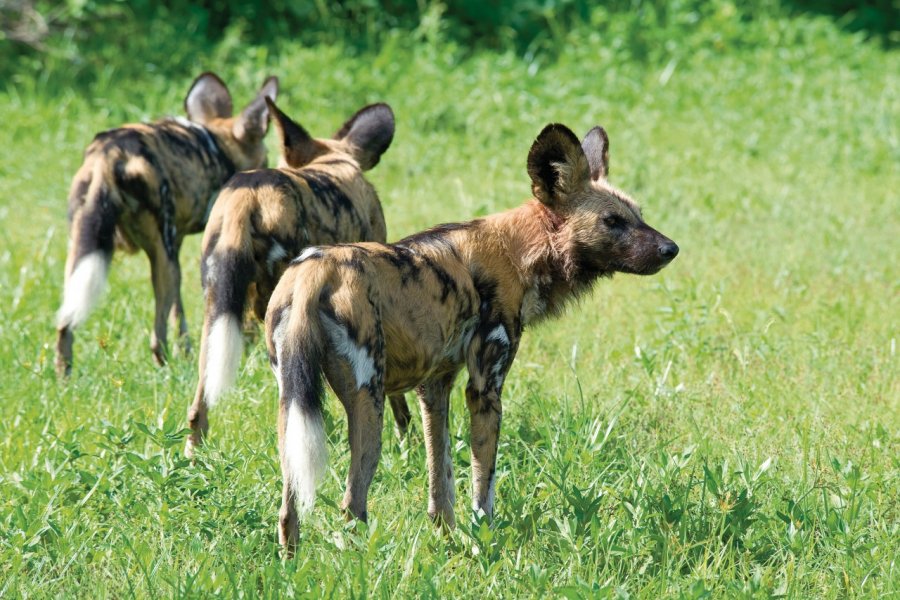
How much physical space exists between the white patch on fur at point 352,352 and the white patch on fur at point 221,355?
1.97 ft

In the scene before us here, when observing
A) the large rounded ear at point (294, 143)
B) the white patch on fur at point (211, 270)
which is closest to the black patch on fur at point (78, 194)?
the large rounded ear at point (294, 143)

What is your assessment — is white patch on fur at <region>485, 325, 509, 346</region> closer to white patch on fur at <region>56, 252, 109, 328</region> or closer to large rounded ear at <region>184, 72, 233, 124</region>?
white patch on fur at <region>56, 252, 109, 328</region>

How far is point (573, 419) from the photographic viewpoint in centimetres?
372

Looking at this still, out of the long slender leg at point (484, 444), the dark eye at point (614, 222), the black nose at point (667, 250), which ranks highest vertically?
the dark eye at point (614, 222)

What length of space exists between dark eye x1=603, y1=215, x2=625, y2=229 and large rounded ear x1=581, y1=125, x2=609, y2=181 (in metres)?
0.26

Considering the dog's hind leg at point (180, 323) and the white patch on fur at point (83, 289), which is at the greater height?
the white patch on fur at point (83, 289)

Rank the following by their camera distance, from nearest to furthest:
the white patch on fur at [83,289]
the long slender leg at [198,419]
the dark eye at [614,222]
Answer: the dark eye at [614,222] < the long slender leg at [198,419] < the white patch on fur at [83,289]

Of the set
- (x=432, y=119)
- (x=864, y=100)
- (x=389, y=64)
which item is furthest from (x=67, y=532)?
(x=864, y=100)

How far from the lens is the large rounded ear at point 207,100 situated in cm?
584

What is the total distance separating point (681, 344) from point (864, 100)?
17.5ft

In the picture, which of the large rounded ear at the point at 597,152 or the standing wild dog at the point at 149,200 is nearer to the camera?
the large rounded ear at the point at 597,152

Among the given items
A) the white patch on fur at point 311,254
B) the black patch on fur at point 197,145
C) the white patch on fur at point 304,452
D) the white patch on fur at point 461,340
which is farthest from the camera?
the black patch on fur at point 197,145

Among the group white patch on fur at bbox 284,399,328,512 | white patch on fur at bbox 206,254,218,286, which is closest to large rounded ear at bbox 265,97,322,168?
white patch on fur at bbox 206,254,218,286

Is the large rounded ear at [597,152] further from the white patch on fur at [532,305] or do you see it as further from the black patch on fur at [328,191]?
the black patch on fur at [328,191]
